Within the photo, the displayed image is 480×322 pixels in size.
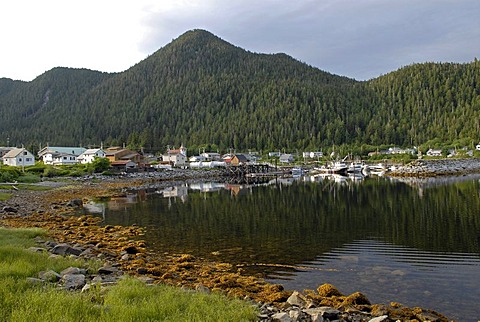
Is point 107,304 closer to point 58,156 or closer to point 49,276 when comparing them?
point 49,276

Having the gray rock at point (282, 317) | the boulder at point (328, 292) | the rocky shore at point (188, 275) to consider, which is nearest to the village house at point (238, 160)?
the rocky shore at point (188, 275)

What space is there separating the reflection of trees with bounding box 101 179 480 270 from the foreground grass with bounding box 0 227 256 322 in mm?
9777

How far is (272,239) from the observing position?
79.3ft

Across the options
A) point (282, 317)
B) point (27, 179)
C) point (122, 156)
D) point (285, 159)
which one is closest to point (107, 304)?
point (282, 317)

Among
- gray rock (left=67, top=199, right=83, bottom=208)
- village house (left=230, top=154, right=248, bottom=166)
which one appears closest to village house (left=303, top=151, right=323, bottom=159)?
village house (left=230, top=154, right=248, bottom=166)

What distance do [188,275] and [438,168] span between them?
93.8 m

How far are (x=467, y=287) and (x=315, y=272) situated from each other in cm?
588

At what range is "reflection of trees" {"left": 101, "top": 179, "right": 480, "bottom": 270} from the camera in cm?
2161

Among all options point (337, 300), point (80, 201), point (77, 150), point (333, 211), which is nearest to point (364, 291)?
point (337, 300)

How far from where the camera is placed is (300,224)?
1171 inches

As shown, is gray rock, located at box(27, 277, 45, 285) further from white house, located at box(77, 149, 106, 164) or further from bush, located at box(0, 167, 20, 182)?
white house, located at box(77, 149, 106, 164)

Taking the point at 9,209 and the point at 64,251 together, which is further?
the point at 9,209

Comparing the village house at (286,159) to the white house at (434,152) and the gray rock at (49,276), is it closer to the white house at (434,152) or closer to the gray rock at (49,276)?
the white house at (434,152)

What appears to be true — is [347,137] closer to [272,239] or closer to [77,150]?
[77,150]
